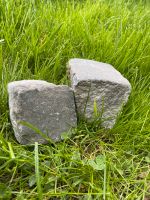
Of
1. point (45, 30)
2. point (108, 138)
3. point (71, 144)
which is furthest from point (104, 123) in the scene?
point (45, 30)

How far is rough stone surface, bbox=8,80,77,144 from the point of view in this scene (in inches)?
59.6

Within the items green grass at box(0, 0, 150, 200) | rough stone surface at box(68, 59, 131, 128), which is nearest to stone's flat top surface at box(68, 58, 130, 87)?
rough stone surface at box(68, 59, 131, 128)

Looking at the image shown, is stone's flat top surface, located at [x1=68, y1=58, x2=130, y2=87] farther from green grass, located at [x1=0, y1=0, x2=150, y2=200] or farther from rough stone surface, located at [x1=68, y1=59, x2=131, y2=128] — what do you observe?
green grass, located at [x1=0, y1=0, x2=150, y2=200]

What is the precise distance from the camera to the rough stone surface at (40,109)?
151 cm

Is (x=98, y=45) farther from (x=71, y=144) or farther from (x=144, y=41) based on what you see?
(x=71, y=144)

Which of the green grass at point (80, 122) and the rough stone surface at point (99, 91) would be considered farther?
the rough stone surface at point (99, 91)

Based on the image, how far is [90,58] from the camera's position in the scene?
6.82 feet

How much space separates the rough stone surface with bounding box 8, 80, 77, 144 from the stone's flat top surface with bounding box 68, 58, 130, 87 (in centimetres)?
10

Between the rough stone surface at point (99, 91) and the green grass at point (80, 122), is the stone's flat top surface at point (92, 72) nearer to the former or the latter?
the rough stone surface at point (99, 91)

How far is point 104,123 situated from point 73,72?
31 cm

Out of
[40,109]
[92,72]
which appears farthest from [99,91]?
[40,109]

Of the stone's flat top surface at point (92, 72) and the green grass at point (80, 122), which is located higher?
the stone's flat top surface at point (92, 72)

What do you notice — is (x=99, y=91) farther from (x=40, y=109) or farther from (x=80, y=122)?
(x=40, y=109)

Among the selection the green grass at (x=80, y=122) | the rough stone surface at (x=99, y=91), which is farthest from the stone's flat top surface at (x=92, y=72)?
the green grass at (x=80, y=122)
